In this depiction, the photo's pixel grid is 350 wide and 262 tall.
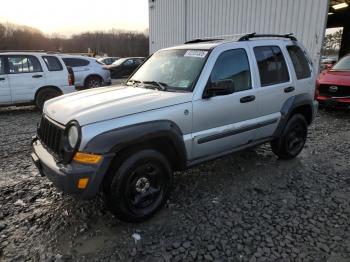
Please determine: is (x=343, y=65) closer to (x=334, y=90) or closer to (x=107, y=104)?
(x=334, y=90)

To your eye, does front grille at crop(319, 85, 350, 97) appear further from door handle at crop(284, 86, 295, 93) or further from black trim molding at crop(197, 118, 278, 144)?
black trim molding at crop(197, 118, 278, 144)

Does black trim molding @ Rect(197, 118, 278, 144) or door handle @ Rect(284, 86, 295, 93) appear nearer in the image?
black trim molding @ Rect(197, 118, 278, 144)

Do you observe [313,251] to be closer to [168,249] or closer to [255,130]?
[168,249]

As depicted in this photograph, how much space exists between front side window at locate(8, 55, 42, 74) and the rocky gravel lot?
4376 millimetres

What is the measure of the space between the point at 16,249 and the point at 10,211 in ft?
2.50

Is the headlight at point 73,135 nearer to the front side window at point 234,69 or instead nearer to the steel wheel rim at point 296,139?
the front side window at point 234,69

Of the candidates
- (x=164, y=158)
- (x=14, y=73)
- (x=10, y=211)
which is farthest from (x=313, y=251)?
(x=14, y=73)

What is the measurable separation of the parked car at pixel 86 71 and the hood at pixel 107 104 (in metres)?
8.69

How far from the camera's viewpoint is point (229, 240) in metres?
3.01

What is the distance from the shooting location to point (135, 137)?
296 centimetres

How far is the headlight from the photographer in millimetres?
2811

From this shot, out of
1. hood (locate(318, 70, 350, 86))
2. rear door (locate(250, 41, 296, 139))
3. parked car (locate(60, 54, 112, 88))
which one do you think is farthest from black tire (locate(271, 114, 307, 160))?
parked car (locate(60, 54, 112, 88))

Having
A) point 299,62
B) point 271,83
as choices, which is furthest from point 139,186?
point 299,62

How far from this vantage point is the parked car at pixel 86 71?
11906 mm
